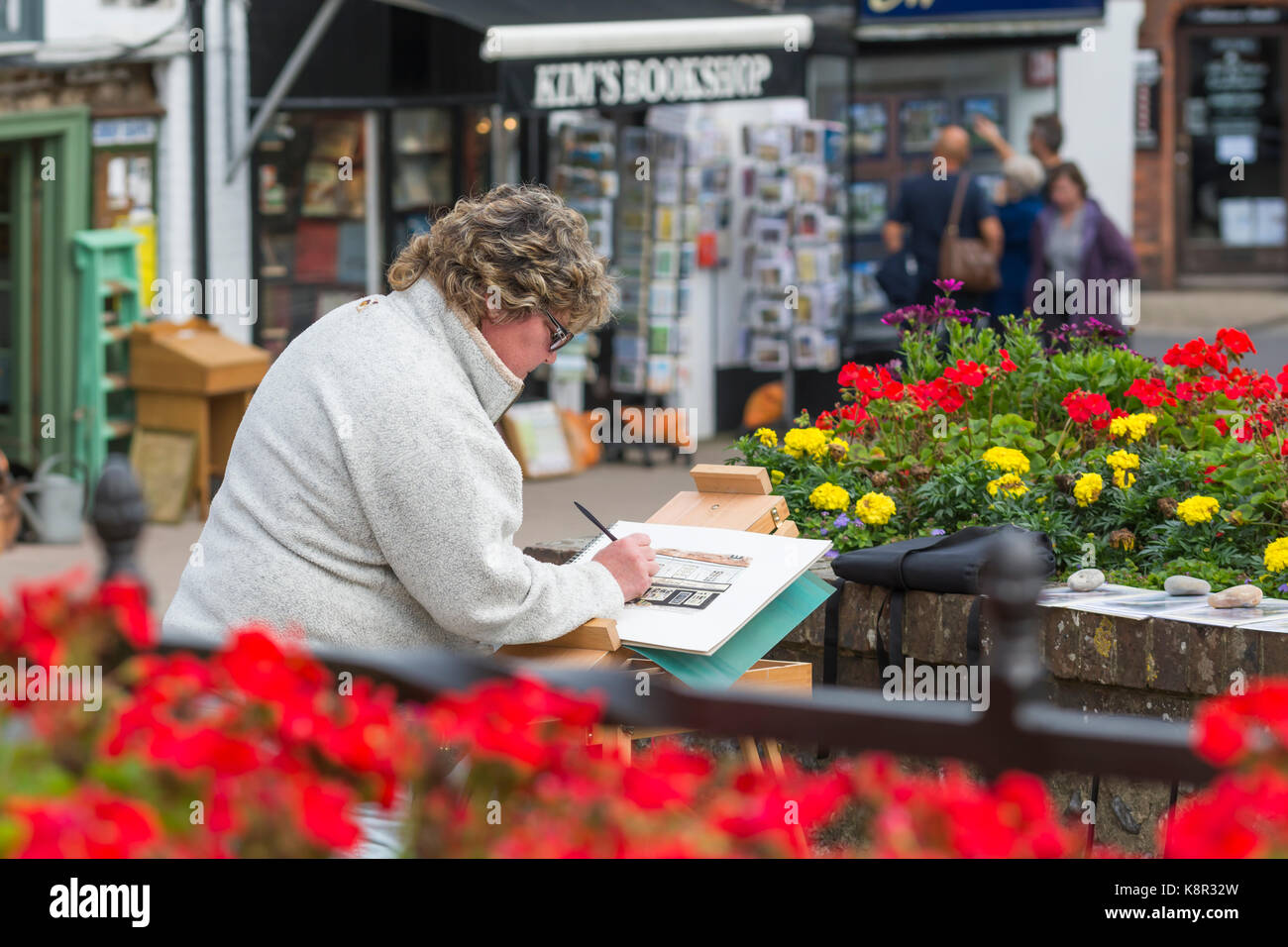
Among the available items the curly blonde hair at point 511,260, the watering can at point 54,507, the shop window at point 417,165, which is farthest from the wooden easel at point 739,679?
the shop window at point 417,165

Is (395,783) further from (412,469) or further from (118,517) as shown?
(412,469)

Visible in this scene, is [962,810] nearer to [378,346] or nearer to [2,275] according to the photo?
[378,346]

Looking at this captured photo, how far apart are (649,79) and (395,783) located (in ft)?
26.9

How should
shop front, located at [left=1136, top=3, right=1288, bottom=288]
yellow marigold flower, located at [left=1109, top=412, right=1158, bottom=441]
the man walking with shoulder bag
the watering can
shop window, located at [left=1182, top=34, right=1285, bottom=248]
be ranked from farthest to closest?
shop window, located at [left=1182, top=34, right=1285, bottom=248] → shop front, located at [left=1136, top=3, right=1288, bottom=288] → the man walking with shoulder bag → the watering can → yellow marigold flower, located at [left=1109, top=412, right=1158, bottom=441]

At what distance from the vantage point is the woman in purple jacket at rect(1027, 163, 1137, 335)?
899cm

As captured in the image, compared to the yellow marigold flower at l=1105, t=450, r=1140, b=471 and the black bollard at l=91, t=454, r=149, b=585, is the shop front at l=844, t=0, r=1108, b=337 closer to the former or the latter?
the yellow marigold flower at l=1105, t=450, r=1140, b=471

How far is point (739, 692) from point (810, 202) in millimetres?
10122

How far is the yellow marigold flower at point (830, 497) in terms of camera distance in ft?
15.8

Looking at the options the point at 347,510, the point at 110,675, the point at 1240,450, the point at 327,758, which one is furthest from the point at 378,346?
the point at 1240,450

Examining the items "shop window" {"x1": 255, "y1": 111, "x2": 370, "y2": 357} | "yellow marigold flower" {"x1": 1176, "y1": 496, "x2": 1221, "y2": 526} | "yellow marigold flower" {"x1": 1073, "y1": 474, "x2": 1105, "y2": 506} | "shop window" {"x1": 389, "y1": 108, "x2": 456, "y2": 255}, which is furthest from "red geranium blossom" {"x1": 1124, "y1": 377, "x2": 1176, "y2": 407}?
"shop window" {"x1": 389, "y1": 108, "x2": 456, "y2": 255}

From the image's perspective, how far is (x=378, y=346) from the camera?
2928mm

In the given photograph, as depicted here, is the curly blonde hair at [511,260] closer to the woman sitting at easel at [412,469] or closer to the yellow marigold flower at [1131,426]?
the woman sitting at easel at [412,469]

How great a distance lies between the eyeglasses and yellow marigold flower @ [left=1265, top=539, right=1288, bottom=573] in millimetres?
1978
